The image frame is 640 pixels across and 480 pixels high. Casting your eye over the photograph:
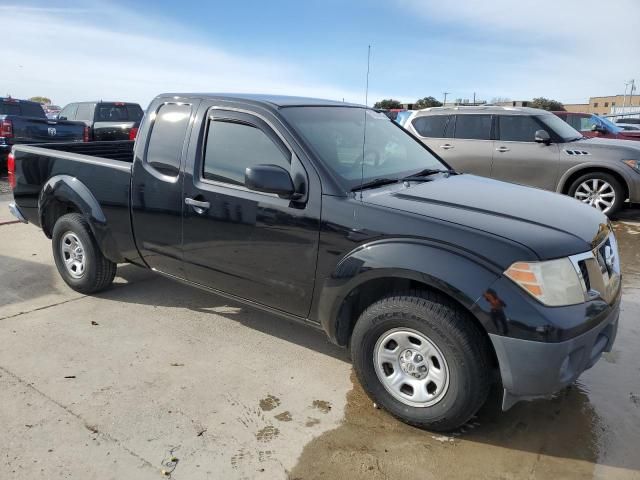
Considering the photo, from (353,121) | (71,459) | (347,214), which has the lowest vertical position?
(71,459)

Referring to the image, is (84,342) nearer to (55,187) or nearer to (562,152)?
(55,187)

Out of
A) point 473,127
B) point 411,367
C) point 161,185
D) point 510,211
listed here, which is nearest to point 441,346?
point 411,367

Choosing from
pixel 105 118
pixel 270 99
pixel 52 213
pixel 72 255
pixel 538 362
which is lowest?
pixel 72 255

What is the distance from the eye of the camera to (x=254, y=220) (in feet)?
11.1

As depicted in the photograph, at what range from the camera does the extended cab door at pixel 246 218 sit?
3223 mm

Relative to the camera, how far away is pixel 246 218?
3410mm

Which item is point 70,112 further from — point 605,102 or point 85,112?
point 605,102

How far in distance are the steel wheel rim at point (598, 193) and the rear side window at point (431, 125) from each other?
2.46 meters

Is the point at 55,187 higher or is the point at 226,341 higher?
the point at 55,187

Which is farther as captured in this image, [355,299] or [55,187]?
[55,187]

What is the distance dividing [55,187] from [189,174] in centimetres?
171

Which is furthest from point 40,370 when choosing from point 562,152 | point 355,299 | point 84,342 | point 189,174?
point 562,152

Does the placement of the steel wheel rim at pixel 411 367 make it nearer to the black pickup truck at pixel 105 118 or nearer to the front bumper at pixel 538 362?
the front bumper at pixel 538 362

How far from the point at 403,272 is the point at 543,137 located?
6.56 m
